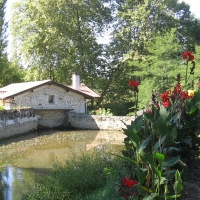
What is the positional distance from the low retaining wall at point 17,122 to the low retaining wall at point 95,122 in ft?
9.09

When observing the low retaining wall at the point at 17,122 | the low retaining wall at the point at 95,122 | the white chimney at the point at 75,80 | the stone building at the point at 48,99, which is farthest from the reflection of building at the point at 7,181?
the white chimney at the point at 75,80

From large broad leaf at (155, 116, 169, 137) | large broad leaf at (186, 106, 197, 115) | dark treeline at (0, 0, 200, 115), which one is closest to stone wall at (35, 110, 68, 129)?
dark treeline at (0, 0, 200, 115)

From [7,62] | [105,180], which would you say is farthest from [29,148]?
[7,62]

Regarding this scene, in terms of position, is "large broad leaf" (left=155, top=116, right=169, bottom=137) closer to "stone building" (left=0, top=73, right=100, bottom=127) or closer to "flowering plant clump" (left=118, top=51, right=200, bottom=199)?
"flowering plant clump" (left=118, top=51, right=200, bottom=199)

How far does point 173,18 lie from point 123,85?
23.0 feet

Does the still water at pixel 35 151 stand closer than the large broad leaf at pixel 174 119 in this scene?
No

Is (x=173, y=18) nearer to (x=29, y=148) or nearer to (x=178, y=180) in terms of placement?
(x=29, y=148)

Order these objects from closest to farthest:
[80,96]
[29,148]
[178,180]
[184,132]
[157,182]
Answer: [178,180]
[157,182]
[184,132]
[29,148]
[80,96]

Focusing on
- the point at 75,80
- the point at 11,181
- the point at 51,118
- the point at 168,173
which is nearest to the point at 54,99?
the point at 51,118

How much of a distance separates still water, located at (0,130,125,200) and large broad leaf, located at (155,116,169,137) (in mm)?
3730

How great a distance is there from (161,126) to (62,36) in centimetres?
2113

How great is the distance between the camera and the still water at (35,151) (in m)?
7.20

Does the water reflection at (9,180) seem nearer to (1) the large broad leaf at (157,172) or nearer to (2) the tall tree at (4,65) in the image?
(1) the large broad leaf at (157,172)

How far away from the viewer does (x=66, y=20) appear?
2341cm
